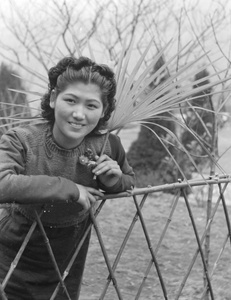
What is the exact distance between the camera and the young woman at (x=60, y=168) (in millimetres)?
1855

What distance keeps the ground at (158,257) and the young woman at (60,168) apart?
0.89 metres

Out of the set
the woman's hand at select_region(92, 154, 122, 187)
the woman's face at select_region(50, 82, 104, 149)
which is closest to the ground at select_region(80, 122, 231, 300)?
the woman's hand at select_region(92, 154, 122, 187)

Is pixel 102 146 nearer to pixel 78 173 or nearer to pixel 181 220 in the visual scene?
pixel 78 173

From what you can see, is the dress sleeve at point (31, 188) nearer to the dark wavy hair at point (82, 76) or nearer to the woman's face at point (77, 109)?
the woman's face at point (77, 109)

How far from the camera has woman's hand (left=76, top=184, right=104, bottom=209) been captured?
72.5 inches

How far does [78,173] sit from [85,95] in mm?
298

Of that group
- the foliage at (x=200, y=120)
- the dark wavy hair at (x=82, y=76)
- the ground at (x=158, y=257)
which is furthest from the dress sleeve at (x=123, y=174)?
the ground at (x=158, y=257)

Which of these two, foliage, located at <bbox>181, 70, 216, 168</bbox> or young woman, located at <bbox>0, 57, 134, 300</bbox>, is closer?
young woman, located at <bbox>0, 57, 134, 300</bbox>

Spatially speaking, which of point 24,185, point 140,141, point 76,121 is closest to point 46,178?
point 24,185

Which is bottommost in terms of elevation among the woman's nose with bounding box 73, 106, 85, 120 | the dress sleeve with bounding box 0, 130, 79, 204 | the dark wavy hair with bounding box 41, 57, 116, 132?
the dress sleeve with bounding box 0, 130, 79, 204

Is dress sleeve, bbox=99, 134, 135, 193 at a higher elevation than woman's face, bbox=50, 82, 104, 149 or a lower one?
lower

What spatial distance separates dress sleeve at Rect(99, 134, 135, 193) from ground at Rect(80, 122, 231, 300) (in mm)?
944

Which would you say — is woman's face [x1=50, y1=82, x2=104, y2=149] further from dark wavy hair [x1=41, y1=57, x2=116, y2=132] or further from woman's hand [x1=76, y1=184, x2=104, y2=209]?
woman's hand [x1=76, y1=184, x2=104, y2=209]

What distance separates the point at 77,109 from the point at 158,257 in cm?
340
